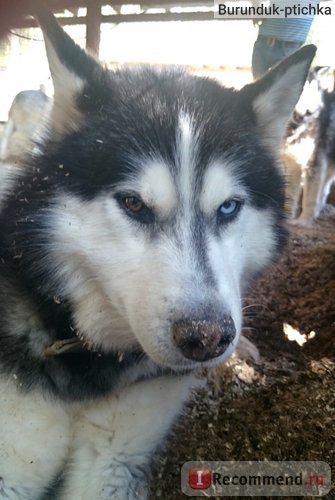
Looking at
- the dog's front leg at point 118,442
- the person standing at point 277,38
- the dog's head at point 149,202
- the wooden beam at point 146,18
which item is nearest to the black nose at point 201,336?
the dog's head at point 149,202

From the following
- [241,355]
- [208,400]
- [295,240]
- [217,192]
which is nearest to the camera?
[217,192]

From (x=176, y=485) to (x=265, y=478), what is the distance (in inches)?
12.9

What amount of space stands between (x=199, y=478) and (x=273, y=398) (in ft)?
1.96

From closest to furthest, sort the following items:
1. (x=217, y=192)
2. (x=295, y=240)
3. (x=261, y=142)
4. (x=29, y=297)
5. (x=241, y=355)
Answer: (x=217, y=192)
(x=29, y=297)
(x=261, y=142)
(x=241, y=355)
(x=295, y=240)

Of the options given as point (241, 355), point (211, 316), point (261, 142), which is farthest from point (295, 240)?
point (211, 316)

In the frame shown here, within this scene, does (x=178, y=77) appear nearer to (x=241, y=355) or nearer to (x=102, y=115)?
(x=102, y=115)

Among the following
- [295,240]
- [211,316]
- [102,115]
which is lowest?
[295,240]

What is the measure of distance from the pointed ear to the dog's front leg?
1.00 metres

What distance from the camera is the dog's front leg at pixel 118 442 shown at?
183cm

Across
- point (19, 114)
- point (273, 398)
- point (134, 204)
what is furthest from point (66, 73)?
point (19, 114)

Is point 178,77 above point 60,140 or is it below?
above

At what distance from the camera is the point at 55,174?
67.2 inches

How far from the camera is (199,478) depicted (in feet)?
6.52

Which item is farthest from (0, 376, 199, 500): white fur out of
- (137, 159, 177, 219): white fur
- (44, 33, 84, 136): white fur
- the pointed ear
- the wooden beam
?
the wooden beam
